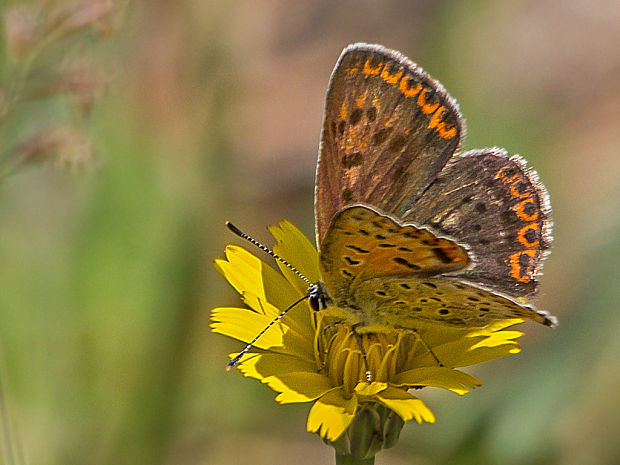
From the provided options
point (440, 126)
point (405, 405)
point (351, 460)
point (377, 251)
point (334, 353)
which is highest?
point (440, 126)

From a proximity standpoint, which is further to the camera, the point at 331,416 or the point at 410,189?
the point at 410,189

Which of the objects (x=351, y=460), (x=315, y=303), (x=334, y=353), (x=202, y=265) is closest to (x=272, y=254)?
(x=315, y=303)

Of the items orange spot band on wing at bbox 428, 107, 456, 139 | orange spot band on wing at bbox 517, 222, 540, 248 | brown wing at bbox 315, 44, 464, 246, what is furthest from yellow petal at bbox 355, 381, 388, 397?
orange spot band on wing at bbox 428, 107, 456, 139

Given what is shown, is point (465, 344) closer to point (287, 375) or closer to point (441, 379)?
point (441, 379)

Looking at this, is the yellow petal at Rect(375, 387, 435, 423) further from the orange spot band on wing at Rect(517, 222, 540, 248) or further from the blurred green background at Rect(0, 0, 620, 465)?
the blurred green background at Rect(0, 0, 620, 465)

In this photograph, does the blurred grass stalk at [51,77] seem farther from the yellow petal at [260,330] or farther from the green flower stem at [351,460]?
the green flower stem at [351,460]

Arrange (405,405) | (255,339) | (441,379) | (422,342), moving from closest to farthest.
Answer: (405,405)
(441,379)
(255,339)
(422,342)

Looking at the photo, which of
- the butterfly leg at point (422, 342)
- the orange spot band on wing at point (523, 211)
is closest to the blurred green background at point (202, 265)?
the butterfly leg at point (422, 342)

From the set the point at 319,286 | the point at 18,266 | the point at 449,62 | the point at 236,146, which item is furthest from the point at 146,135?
the point at 319,286
